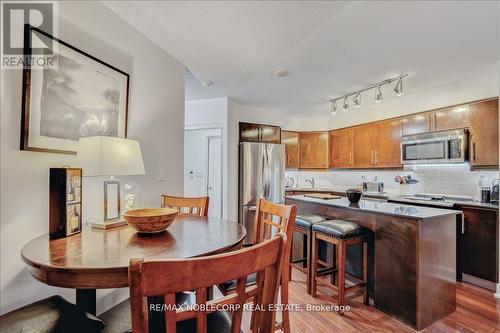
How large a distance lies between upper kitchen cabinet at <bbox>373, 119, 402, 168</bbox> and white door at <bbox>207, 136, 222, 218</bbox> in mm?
2707

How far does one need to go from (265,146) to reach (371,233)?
2.38 m

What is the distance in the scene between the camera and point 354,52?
2430 millimetres

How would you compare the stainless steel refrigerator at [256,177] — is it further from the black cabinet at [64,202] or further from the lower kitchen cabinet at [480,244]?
the black cabinet at [64,202]

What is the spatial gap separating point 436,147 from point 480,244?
50.2 inches

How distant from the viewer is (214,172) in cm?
457

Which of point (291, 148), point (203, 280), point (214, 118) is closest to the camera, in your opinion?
point (203, 280)

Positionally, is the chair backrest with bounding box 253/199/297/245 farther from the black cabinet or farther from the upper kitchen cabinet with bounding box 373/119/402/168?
the upper kitchen cabinet with bounding box 373/119/402/168

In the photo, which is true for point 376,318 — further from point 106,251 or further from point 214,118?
point 214,118

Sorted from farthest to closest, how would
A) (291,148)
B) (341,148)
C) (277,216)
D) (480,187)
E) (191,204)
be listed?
(291,148), (341,148), (480,187), (191,204), (277,216)

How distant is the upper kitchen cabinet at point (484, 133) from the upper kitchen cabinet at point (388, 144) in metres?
0.93

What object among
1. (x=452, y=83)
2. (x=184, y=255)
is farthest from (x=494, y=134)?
(x=184, y=255)

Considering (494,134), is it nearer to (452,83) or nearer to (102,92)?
(452,83)

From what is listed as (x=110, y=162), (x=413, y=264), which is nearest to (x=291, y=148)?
(x=413, y=264)

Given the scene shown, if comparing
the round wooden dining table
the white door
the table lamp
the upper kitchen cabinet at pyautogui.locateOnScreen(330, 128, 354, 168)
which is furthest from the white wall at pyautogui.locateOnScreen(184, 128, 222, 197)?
the round wooden dining table
